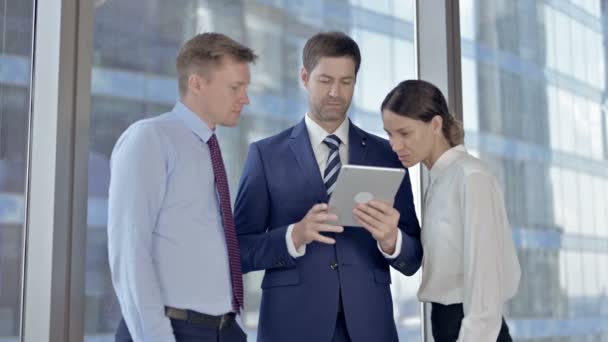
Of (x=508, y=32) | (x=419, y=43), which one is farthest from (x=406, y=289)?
(x=508, y=32)

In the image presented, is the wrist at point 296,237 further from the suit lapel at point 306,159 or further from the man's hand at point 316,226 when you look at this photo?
the suit lapel at point 306,159

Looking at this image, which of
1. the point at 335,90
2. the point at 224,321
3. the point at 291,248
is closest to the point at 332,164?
the point at 335,90

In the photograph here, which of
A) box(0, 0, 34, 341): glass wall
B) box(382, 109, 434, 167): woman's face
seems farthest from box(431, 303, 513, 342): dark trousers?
box(0, 0, 34, 341): glass wall

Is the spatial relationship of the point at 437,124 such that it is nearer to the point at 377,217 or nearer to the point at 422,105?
the point at 422,105

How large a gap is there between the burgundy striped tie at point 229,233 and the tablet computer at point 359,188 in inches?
11.4

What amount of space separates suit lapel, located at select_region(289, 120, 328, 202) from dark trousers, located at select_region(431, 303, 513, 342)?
1.54 feet

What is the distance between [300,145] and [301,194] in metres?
0.16

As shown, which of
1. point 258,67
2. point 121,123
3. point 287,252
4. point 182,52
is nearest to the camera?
point 182,52

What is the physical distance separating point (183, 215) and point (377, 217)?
1.82 ft

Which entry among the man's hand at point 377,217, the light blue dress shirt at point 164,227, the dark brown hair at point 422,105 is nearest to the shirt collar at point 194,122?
the light blue dress shirt at point 164,227

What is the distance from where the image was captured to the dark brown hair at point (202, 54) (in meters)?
2.12

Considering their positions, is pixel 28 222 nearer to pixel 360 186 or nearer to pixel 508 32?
pixel 360 186

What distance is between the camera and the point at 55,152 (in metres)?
2.18

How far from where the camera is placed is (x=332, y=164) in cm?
246
